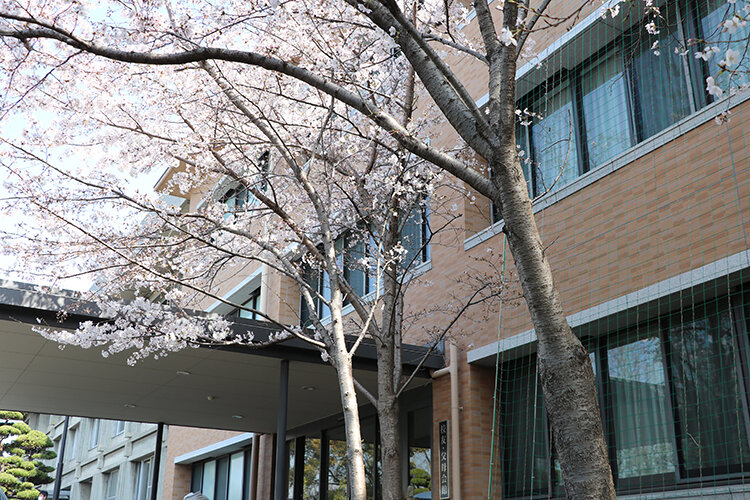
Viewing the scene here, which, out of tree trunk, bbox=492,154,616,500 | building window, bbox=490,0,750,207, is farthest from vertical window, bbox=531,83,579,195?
tree trunk, bbox=492,154,616,500

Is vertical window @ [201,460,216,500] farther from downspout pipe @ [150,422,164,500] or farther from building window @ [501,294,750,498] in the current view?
building window @ [501,294,750,498]

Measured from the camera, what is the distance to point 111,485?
1267 inches

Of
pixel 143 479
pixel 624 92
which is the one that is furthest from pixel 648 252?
pixel 143 479

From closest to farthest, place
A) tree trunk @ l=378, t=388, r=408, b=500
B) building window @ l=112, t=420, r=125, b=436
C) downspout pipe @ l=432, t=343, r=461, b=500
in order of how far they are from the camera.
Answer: tree trunk @ l=378, t=388, r=408, b=500 < downspout pipe @ l=432, t=343, r=461, b=500 < building window @ l=112, t=420, r=125, b=436

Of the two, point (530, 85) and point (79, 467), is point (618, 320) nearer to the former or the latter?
point (530, 85)

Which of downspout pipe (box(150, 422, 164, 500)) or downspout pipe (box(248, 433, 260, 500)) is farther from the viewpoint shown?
downspout pipe (box(248, 433, 260, 500))

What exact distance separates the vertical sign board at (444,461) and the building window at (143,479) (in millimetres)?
18810

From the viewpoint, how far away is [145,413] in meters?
15.9

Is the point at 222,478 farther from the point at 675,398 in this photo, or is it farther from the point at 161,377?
the point at 675,398

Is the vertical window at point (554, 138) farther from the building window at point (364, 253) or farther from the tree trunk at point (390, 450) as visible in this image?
the tree trunk at point (390, 450)

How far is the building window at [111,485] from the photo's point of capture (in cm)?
3151

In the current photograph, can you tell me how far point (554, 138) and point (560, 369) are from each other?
6.37m

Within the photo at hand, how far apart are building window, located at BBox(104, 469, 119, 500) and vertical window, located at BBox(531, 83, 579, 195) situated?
26166mm

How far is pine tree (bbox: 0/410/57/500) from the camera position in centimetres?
3153
